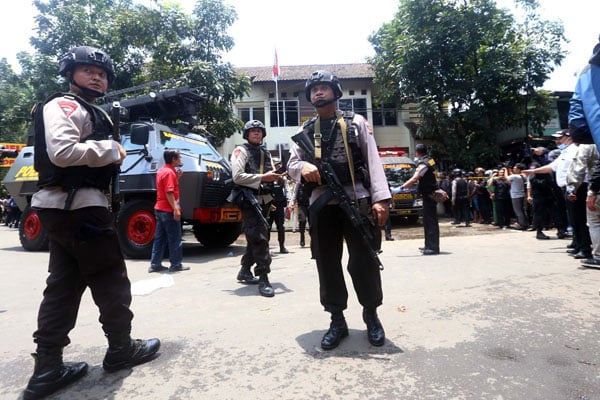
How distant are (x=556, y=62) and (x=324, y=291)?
61.2 feet

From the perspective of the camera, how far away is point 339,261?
9.21 feet

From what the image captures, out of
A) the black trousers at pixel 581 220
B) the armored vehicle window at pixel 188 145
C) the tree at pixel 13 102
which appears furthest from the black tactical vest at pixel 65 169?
the tree at pixel 13 102

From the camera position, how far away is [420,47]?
16.2 m

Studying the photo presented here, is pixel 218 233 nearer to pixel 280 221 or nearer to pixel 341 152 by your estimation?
pixel 280 221

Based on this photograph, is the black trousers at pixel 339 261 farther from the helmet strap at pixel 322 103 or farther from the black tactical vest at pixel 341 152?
the helmet strap at pixel 322 103

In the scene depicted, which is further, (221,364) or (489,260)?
(489,260)

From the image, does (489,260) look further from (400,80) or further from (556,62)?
(556,62)

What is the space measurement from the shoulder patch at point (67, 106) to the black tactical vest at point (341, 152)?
62.5 inches

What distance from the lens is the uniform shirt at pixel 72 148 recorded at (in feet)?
6.88

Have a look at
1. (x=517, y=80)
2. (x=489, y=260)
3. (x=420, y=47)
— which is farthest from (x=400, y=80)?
(x=489, y=260)

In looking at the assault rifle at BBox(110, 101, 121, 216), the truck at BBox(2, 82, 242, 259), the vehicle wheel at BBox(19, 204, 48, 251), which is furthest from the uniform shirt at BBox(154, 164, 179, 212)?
the vehicle wheel at BBox(19, 204, 48, 251)

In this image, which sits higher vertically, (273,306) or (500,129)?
(500,129)

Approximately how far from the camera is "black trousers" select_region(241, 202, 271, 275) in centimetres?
419

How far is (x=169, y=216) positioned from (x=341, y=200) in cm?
376
